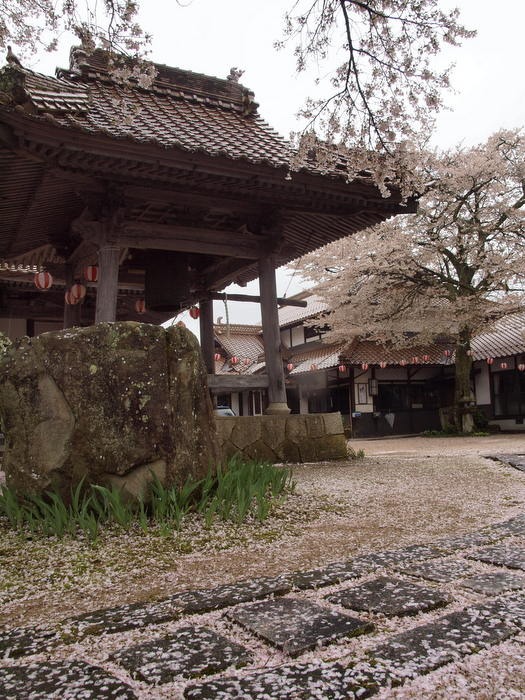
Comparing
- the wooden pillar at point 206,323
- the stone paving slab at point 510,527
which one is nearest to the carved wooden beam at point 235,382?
the wooden pillar at point 206,323

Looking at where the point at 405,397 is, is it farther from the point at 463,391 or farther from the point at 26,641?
the point at 26,641

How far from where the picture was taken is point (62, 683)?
5.97 feet

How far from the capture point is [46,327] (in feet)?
48.5

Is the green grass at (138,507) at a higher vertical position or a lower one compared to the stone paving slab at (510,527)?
higher

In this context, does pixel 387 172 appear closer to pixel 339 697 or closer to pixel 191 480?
pixel 191 480

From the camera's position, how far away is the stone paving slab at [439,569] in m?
2.80

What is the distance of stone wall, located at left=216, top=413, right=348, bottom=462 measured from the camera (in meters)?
8.33

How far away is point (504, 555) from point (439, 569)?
52 centimetres

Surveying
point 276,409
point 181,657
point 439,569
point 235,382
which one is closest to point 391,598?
point 439,569

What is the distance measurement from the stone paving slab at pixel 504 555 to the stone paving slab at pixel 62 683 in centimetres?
213

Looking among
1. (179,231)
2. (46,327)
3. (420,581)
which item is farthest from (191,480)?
(46,327)

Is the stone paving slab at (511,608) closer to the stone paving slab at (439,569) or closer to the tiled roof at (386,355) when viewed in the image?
the stone paving slab at (439,569)

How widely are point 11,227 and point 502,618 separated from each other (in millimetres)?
8504

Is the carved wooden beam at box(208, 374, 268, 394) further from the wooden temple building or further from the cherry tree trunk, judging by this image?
the cherry tree trunk
